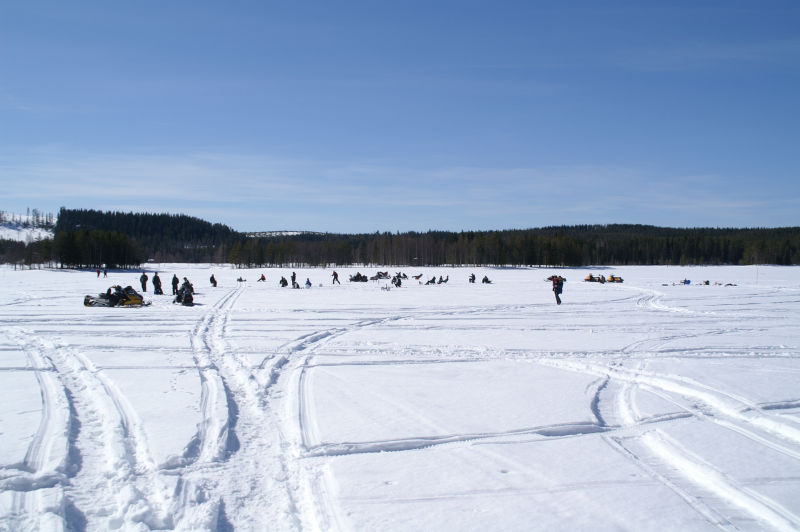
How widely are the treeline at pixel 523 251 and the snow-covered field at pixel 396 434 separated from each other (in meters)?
101

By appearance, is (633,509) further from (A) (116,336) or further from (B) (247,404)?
(A) (116,336)

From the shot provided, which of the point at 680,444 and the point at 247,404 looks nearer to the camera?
the point at 680,444

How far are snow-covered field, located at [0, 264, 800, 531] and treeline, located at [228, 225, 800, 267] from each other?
101 metres

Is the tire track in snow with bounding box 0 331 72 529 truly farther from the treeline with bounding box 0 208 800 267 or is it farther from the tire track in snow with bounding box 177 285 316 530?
the treeline with bounding box 0 208 800 267

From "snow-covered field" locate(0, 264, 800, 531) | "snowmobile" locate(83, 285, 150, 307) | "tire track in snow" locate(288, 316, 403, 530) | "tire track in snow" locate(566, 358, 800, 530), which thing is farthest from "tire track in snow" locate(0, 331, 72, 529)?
"snowmobile" locate(83, 285, 150, 307)

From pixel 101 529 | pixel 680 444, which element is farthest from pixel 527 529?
pixel 101 529

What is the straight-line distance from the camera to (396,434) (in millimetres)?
5934

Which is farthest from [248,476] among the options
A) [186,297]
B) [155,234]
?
[155,234]

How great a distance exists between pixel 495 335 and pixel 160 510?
11353 millimetres

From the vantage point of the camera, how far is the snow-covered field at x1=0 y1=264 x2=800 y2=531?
13.6 feet

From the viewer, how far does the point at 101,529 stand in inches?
151

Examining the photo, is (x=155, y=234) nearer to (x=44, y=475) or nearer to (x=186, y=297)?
(x=186, y=297)

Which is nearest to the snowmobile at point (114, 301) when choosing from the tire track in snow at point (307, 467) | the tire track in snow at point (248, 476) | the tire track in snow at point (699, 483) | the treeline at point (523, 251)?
the tire track in snow at point (307, 467)

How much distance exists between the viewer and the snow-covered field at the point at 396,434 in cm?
414
